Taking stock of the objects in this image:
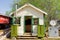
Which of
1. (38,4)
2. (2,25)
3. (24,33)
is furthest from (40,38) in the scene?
(38,4)

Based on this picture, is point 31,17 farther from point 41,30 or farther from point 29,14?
point 41,30

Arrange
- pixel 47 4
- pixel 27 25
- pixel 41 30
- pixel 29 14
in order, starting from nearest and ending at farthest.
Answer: pixel 41 30
pixel 29 14
pixel 27 25
pixel 47 4

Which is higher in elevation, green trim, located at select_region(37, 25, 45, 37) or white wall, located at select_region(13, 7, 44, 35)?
white wall, located at select_region(13, 7, 44, 35)

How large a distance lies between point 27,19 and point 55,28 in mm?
3527

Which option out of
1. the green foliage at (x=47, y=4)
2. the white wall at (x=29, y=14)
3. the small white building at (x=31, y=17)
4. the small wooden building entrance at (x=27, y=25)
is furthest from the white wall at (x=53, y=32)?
the green foliage at (x=47, y=4)

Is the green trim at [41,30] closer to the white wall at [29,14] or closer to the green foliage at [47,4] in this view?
the white wall at [29,14]

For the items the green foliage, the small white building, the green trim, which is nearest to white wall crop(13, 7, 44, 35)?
the small white building

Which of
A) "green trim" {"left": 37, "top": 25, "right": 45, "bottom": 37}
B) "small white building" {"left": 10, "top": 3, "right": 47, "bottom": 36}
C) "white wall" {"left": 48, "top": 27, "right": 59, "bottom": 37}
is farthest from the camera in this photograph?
"white wall" {"left": 48, "top": 27, "right": 59, "bottom": 37}

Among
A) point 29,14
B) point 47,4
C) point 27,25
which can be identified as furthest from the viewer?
point 47,4

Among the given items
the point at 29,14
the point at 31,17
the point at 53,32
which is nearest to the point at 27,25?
the point at 31,17

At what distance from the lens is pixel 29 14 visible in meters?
22.4

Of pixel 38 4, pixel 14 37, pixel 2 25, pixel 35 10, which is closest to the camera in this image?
pixel 14 37

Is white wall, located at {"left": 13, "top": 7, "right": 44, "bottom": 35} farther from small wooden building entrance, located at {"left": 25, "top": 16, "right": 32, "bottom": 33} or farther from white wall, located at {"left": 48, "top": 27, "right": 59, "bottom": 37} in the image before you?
white wall, located at {"left": 48, "top": 27, "right": 59, "bottom": 37}

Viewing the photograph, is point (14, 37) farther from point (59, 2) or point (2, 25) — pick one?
point (59, 2)
